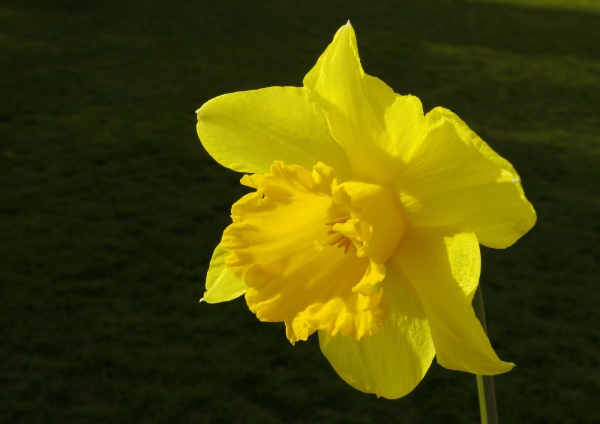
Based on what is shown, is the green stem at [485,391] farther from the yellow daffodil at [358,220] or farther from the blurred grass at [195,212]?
the blurred grass at [195,212]

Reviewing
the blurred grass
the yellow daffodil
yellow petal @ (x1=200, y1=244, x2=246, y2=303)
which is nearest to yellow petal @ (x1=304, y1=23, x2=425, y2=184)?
the yellow daffodil

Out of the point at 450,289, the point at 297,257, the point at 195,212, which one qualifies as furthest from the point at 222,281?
the point at 195,212

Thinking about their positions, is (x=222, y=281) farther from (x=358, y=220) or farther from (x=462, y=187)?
(x=462, y=187)

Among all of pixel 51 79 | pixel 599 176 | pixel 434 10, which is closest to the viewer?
pixel 599 176

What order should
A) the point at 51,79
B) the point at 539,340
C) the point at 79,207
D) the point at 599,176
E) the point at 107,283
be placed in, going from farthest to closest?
the point at 51,79 < the point at 599,176 < the point at 79,207 < the point at 107,283 < the point at 539,340

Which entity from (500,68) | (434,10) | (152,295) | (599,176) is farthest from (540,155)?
(434,10)

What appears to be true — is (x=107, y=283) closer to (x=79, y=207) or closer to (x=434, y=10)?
(x=79, y=207)
